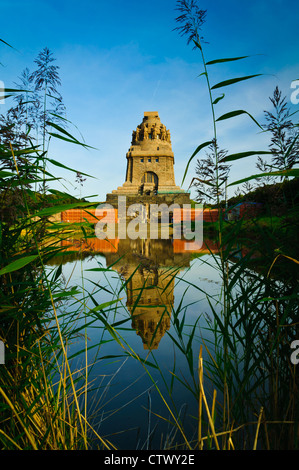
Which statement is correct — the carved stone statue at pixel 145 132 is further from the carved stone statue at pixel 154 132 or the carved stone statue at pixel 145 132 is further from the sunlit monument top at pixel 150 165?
the carved stone statue at pixel 154 132

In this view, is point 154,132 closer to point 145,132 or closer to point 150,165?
point 145,132

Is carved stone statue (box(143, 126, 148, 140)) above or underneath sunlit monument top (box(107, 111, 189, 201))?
above

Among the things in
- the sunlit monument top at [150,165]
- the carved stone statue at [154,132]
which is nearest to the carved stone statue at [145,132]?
the sunlit monument top at [150,165]

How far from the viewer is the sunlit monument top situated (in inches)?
1147

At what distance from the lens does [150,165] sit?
30453 millimetres

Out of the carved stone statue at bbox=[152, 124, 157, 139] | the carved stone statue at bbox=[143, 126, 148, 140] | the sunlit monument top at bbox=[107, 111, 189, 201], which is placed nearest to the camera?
the sunlit monument top at bbox=[107, 111, 189, 201]

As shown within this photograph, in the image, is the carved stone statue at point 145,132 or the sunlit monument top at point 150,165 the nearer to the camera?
the sunlit monument top at point 150,165

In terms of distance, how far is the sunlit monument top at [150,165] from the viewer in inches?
1147

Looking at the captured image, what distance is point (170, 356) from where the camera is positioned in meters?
1.85

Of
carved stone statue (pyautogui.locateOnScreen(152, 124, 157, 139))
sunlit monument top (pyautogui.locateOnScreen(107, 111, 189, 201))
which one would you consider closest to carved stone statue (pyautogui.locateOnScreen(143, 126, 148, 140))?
sunlit monument top (pyautogui.locateOnScreen(107, 111, 189, 201))

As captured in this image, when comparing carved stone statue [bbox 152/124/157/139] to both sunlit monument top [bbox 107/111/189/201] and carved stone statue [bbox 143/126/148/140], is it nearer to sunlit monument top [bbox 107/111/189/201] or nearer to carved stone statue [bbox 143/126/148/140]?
sunlit monument top [bbox 107/111/189/201]

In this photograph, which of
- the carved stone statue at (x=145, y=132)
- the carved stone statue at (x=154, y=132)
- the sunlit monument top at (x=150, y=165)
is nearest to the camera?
the sunlit monument top at (x=150, y=165)
